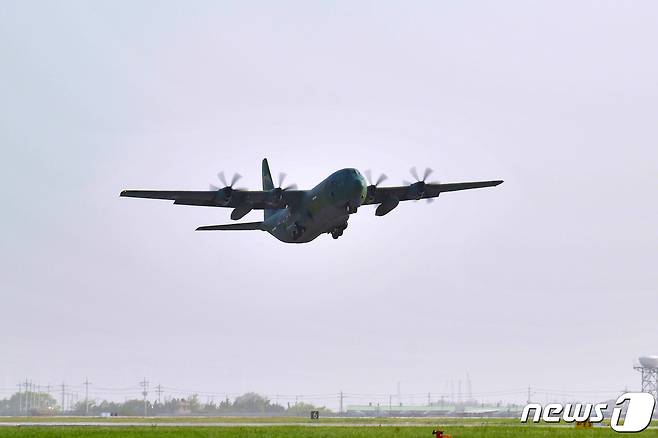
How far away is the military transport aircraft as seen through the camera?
65188 mm

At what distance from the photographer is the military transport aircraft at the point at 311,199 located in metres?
65.2

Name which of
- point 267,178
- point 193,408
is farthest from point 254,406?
point 267,178

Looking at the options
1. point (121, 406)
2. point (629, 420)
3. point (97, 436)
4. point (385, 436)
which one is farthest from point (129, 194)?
Result: point (121, 406)

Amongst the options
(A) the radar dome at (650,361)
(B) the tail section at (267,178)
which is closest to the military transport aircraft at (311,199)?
(B) the tail section at (267,178)

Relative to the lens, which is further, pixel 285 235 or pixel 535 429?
pixel 285 235

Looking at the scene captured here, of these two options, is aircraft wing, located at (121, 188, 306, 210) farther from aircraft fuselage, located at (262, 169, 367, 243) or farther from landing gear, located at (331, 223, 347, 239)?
landing gear, located at (331, 223, 347, 239)

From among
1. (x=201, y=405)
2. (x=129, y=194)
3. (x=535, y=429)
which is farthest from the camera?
(x=201, y=405)

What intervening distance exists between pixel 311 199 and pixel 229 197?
6.23 m

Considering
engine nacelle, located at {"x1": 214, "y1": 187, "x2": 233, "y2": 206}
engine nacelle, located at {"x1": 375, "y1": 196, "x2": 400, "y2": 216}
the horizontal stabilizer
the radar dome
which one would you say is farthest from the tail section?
the radar dome

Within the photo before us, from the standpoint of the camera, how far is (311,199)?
226 ft

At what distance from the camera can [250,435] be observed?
5484 cm

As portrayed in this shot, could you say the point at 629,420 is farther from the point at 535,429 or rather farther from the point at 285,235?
Answer: the point at 285,235

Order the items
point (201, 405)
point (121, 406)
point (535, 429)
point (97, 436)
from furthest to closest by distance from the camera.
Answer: point (201, 405) < point (121, 406) < point (535, 429) < point (97, 436)

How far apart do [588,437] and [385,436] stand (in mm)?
11808
